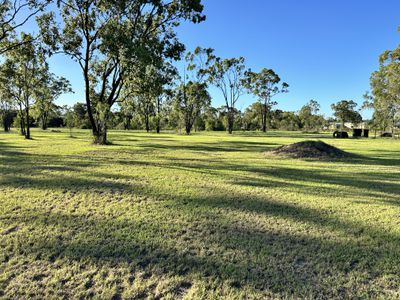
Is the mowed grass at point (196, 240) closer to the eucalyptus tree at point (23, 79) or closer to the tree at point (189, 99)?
the eucalyptus tree at point (23, 79)

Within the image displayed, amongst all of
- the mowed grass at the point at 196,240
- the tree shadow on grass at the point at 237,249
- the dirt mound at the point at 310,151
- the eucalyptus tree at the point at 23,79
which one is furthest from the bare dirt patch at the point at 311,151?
the eucalyptus tree at the point at 23,79

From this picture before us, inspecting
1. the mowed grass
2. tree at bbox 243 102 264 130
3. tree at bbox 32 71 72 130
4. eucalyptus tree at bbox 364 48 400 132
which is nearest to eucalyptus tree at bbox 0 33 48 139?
tree at bbox 32 71 72 130

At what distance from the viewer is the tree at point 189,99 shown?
43.6 meters

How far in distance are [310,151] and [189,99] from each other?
35.2 meters

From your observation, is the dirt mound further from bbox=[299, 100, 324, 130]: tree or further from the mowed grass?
bbox=[299, 100, 324, 130]: tree

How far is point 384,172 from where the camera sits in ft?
26.6

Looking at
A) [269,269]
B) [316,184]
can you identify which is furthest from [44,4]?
[269,269]

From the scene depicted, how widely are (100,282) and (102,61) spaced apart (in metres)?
18.4

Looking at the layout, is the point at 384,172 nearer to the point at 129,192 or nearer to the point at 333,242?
the point at 333,242

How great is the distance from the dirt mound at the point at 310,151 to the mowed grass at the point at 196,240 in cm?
583

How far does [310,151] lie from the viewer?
1210 centimetres

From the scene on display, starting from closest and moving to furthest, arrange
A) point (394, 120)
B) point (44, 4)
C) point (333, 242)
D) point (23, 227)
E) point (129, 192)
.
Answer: point (333, 242)
point (23, 227)
point (129, 192)
point (44, 4)
point (394, 120)

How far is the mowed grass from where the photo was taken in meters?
2.38

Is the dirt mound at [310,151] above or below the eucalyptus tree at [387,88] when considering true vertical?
below
